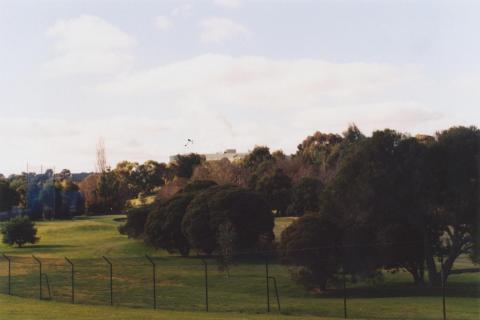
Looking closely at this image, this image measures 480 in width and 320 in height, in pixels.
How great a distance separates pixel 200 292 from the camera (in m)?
35.7

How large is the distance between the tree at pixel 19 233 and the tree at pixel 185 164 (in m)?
50.3

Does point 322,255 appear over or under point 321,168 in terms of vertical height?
under

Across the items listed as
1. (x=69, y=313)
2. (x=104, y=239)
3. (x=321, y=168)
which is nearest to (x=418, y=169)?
(x=69, y=313)

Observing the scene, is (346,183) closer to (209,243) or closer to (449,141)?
(449,141)

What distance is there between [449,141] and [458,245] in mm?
5288

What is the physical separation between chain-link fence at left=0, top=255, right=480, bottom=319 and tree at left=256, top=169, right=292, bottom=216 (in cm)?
2943

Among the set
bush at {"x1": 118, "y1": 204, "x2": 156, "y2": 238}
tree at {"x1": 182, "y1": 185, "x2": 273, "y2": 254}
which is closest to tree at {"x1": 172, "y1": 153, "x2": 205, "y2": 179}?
bush at {"x1": 118, "y1": 204, "x2": 156, "y2": 238}

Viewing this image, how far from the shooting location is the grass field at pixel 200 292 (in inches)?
1073

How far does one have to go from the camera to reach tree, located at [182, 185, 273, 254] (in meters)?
49.5

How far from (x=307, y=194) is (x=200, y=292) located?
119 ft

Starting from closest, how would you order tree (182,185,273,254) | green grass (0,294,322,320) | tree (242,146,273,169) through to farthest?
green grass (0,294,322,320) → tree (182,185,273,254) → tree (242,146,273,169)

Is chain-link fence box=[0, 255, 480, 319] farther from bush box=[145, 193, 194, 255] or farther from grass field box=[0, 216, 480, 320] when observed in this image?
bush box=[145, 193, 194, 255]

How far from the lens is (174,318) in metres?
23.7

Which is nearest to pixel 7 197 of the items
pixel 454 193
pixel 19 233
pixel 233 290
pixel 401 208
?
pixel 19 233
